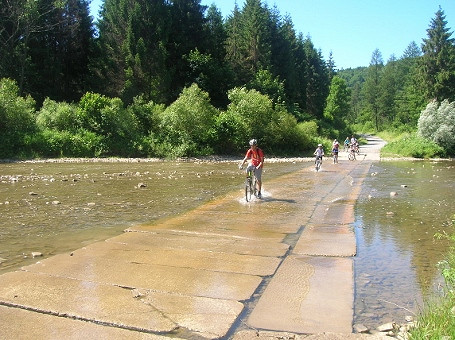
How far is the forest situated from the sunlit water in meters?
18.1

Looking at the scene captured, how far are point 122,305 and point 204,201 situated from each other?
9.23m

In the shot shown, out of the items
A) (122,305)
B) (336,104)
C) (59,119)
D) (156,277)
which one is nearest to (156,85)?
(59,119)

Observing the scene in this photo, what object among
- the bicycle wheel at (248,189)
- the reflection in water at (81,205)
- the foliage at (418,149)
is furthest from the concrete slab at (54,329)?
the foliage at (418,149)

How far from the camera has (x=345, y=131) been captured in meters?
82.2

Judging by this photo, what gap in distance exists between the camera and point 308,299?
547 centimetres

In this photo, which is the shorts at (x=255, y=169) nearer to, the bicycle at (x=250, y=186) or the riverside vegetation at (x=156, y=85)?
the bicycle at (x=250, y=186)

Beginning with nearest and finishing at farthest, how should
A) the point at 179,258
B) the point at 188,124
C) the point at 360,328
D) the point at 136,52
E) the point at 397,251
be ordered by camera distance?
the point at 360,328
the point at 179,258
the point at 397,251
the point at 188,124
the point at 136,52

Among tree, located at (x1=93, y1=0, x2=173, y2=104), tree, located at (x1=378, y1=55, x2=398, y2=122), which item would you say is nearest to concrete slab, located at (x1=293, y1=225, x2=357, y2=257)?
tree, located at (x1=93, y1=0, x2=173, y2=104)

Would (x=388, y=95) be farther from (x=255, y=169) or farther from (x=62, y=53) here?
(x=255, y=169)

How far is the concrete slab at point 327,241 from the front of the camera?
7.73 meters

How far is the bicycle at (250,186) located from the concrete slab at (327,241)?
3861mm

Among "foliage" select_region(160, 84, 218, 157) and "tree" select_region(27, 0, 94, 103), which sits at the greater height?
"tree" select_region(27, 0, 94, 103)

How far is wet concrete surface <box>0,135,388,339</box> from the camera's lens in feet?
15.2

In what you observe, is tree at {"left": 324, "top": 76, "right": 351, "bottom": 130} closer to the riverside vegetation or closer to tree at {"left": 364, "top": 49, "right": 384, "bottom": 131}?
the riverside vegetation
